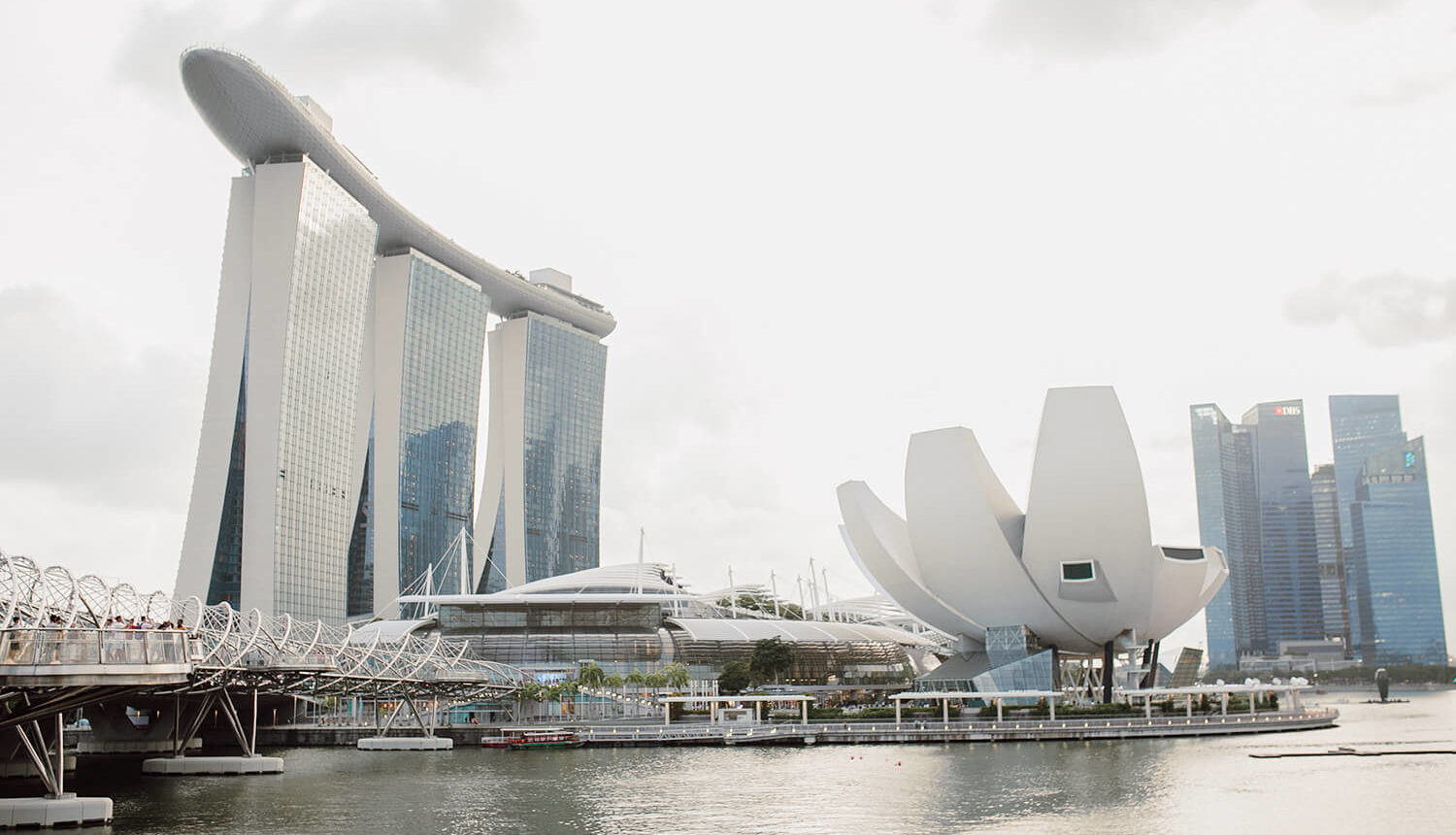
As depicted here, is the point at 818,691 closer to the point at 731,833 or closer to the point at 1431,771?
the point at 1431,771

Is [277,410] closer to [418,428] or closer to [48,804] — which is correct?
[418,428]

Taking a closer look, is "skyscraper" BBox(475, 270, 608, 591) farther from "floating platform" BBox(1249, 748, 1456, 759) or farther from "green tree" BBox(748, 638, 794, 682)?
"floating platform" BBox(1249, 748, 1456, 759)

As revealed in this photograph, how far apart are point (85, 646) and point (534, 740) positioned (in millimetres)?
36452

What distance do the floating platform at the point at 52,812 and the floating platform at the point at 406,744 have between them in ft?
99.0

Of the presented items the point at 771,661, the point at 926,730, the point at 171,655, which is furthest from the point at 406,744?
the point at 171,655

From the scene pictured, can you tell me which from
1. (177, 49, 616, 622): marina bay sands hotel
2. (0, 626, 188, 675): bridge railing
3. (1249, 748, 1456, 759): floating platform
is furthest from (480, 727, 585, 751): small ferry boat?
(177, 49, 616, 622): marina bay sands hotel

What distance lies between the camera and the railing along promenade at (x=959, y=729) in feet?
182

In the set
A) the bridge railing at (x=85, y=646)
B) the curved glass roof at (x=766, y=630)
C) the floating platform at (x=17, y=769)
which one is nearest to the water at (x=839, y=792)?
the floating platform at (x=17, y=769)

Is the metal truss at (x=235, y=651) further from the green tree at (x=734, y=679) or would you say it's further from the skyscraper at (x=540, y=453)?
the skyscraper at (x=540, y=453)

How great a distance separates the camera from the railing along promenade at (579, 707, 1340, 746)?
182 feet

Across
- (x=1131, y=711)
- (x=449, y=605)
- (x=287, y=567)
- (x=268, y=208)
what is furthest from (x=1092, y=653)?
(x=268, y=208)

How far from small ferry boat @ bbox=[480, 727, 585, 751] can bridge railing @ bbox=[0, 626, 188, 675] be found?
109 feet

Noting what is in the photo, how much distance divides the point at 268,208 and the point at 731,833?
270 feet

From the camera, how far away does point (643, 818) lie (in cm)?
3147
